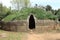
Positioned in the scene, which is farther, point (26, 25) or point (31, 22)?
point (31, 22)

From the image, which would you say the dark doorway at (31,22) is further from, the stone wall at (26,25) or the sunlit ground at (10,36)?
the sunlit ground at (10,36)

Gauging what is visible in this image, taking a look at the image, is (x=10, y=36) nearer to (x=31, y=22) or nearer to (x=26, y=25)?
(x=26, y=25)

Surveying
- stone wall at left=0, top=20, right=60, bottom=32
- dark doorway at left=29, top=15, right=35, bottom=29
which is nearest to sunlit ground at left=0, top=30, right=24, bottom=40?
stone wall at left=0, top=20, right=60, bottom=32

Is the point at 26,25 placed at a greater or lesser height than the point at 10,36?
greater

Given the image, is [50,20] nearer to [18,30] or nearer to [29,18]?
[29,18]

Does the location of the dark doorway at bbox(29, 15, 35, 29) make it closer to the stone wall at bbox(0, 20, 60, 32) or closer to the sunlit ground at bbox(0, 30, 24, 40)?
the stone wall at bbox(0, 20, 60, 32)

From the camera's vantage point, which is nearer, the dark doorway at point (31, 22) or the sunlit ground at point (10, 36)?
the sunlit ground at point (10, 36)

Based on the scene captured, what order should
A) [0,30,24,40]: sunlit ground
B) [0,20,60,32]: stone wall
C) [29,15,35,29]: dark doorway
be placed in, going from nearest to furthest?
[0,30,24,40]: sunlit ground, [0,20,60,32]: stone wall, [29,15,35,29]: dark doorway

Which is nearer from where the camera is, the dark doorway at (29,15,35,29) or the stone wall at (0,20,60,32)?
the stone wall at (0,20,60,32)

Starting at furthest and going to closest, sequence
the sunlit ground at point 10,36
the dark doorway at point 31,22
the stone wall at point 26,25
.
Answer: the dark doorway at point 31,22 → the stone wall at point 26,25 → the sunlit ground at point 10,36

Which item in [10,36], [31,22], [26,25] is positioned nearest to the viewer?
[10,36]

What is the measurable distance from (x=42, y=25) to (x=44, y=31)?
3.28 ft

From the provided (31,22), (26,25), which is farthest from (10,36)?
(31,22)

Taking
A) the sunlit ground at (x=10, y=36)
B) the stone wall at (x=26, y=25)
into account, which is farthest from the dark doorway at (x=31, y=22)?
the sunlit ground at (x=10, y=36)
